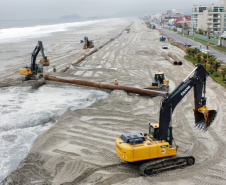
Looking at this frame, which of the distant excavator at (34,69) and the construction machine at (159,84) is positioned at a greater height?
the distant excavator at (34,69)

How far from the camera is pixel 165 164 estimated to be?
12508 mm

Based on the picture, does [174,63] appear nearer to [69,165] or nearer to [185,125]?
[185,125]

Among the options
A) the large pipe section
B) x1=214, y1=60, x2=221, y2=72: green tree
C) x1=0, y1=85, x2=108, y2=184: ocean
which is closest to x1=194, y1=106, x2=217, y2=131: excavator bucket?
x1=0, y1=85, x2=108, y2=184: ocean

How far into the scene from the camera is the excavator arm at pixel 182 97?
12.5m

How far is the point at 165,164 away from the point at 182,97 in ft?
10.8

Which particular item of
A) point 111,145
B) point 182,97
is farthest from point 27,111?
point 182,97

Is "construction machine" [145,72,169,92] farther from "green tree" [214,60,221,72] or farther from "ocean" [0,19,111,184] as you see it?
"green tree" [214,60,221,72]

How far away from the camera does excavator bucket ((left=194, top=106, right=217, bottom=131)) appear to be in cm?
1280

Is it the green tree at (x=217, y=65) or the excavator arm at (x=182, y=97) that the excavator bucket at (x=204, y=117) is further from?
the green tree at (x=217, y=65)

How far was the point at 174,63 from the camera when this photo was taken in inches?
1543

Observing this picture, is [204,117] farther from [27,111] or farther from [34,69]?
[34,69]

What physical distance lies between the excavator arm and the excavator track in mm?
942

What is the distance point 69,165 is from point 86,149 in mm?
1801

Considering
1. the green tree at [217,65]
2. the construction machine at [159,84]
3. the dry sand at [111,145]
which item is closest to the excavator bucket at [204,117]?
the dry sand at [111,145]
